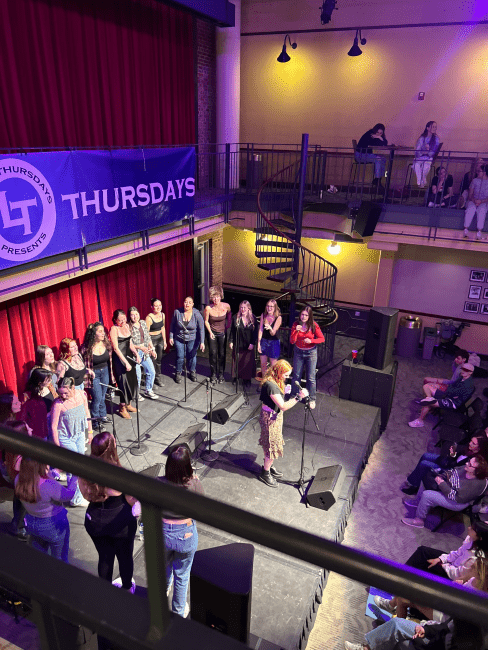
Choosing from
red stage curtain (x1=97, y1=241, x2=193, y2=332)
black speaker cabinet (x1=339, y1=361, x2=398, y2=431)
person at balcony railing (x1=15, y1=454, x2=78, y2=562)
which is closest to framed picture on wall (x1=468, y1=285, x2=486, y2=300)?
black speaker cabinet (x1=339, y1=361, x2=398, y2=431)

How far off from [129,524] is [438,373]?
7.72 metres

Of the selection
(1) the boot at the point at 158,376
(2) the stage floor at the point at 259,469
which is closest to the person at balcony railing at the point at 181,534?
(2) the stage floor at the point at 259,469

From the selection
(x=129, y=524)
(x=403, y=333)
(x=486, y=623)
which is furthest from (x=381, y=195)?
(x=486, y=623)

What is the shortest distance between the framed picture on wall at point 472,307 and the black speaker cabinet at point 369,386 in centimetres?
364

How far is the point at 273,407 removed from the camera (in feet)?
16.8

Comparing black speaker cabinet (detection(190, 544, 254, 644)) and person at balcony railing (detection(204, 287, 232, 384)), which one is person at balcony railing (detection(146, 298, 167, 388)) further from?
black speaker cabinet (detection(190, 544, 254, 644))

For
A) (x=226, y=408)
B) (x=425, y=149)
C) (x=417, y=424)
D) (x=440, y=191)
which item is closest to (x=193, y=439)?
(x=226, y=408)

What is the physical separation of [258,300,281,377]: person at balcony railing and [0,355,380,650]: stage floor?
796 millimetres

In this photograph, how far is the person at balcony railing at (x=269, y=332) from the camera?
23.3ft

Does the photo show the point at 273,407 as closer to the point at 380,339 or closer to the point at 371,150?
the point at 380,339

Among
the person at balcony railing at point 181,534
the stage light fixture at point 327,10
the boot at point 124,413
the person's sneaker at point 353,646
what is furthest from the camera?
the stage light fixture at point 327,10

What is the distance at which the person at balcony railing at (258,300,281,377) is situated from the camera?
7098 mm

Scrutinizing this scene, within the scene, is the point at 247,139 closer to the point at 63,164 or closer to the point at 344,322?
the point at 344,322

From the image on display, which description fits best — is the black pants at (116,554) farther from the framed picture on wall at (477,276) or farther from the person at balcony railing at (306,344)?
the framed picture on wall at (477,276)
